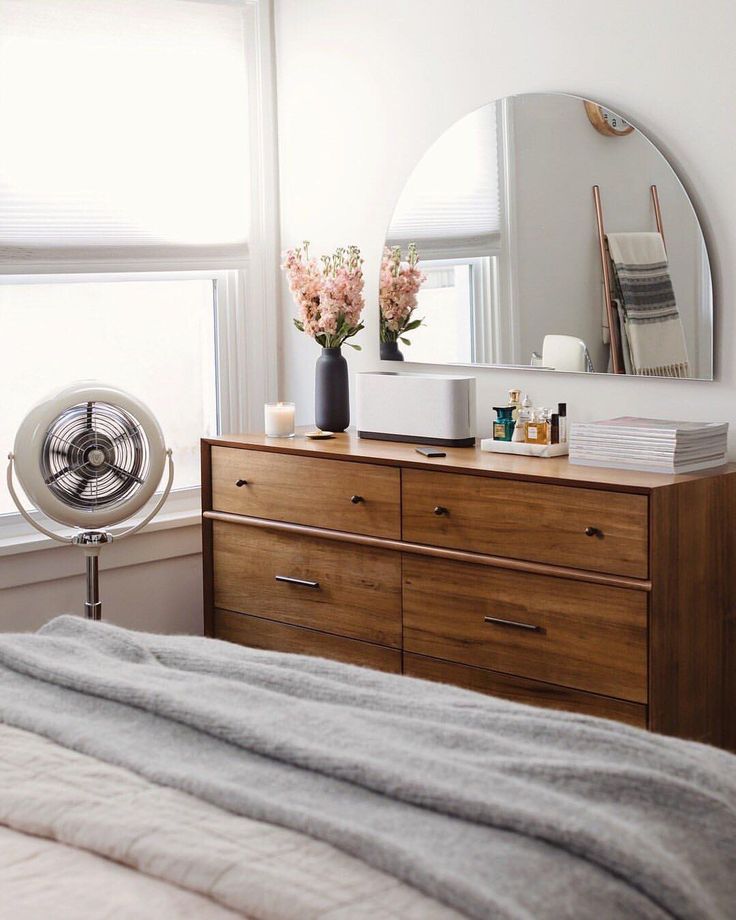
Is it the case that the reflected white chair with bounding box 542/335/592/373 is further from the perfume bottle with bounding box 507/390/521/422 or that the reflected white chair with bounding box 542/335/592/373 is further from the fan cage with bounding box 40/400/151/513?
the fan cage with bounding box 40/400/151/513

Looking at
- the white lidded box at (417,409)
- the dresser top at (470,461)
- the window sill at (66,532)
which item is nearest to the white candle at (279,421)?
the dresser top at (470,461)

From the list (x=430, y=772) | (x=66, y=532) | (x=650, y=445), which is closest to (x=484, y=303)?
(x=650, y=445)

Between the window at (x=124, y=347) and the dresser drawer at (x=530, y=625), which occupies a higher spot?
the window at (x=124, y=347)

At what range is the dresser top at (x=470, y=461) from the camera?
2.45 meters

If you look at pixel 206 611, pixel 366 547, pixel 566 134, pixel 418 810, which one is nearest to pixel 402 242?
pixel 566 134

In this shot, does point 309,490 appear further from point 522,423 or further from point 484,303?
point 484,303

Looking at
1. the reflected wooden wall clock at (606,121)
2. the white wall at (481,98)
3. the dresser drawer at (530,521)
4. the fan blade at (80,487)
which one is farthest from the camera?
the fan blade at (80,487)

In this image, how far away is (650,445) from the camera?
2.53 meters

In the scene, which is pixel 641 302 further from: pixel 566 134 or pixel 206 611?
pixel 206 611

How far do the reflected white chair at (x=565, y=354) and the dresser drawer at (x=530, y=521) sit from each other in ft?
1.66

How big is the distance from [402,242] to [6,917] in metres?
2.52

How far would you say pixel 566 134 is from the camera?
2939 millimetres

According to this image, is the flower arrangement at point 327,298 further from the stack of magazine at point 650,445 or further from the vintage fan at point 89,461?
the stack of magazine at point 650,445

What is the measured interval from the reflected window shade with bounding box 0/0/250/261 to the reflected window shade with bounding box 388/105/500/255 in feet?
2.06
